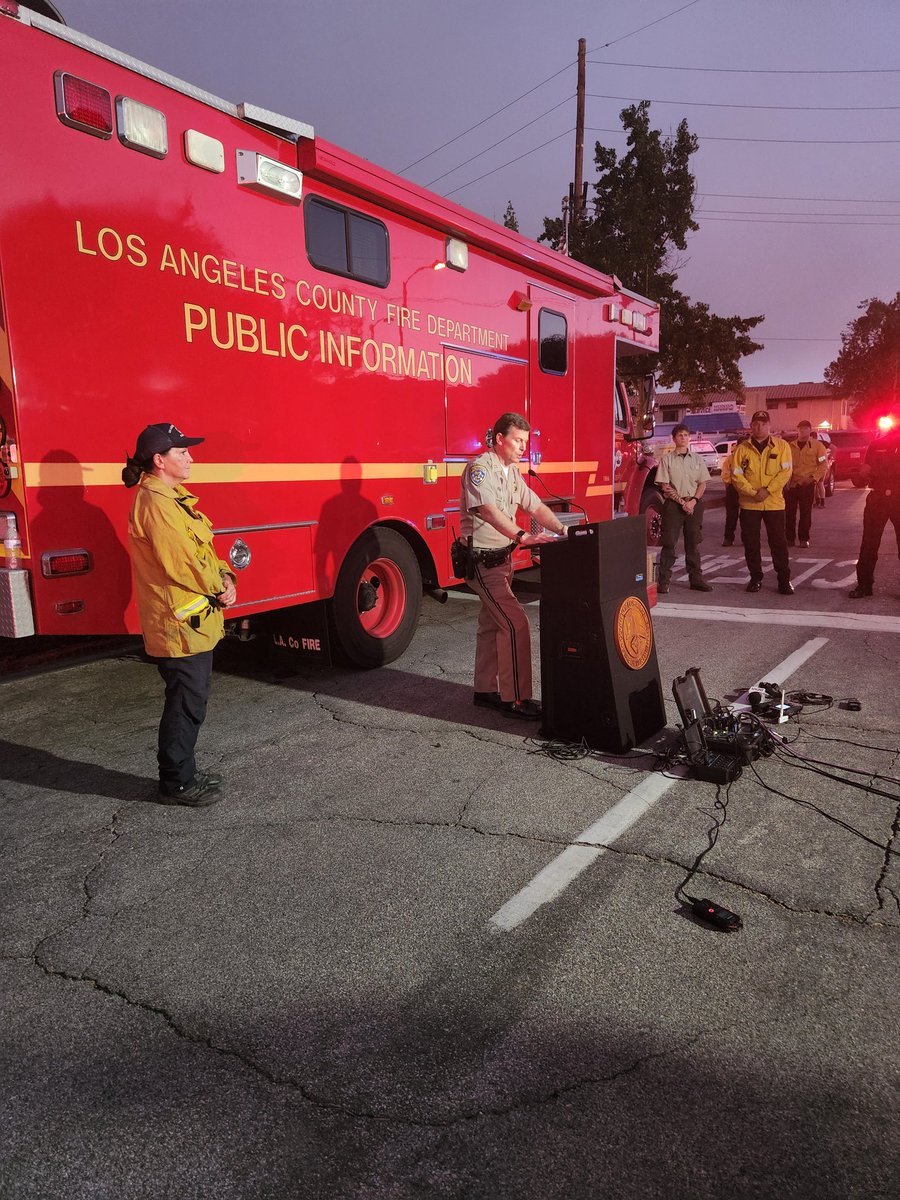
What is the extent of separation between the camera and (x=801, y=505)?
12.9m

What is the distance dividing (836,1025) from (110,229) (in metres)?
4.65

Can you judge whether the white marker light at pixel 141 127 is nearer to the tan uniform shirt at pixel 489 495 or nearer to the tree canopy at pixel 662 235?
the tan uniform shirt at pixel 489 495

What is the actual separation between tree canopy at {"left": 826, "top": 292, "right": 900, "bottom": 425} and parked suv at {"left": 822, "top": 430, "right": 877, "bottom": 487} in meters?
35.1

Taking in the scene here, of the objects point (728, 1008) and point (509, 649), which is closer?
point (728, 1008)

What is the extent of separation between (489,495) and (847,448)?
27.2m

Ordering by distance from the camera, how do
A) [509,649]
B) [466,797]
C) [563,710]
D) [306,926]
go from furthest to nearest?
[509,649] < [563,710] < [466,797] < [306,926]

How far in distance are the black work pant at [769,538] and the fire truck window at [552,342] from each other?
9.02 feet

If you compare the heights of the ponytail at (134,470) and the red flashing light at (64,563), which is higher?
the ponytail at (134,470)

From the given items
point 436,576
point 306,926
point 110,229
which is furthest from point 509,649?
point 110,229

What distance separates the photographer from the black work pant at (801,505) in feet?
41.7

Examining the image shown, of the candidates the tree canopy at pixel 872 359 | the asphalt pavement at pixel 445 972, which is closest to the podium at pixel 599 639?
the asphalt pavement at pixel 445 972

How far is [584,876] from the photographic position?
319cm

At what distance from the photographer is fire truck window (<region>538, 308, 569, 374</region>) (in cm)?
774

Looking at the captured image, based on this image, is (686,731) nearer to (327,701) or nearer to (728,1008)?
(728,1008)
